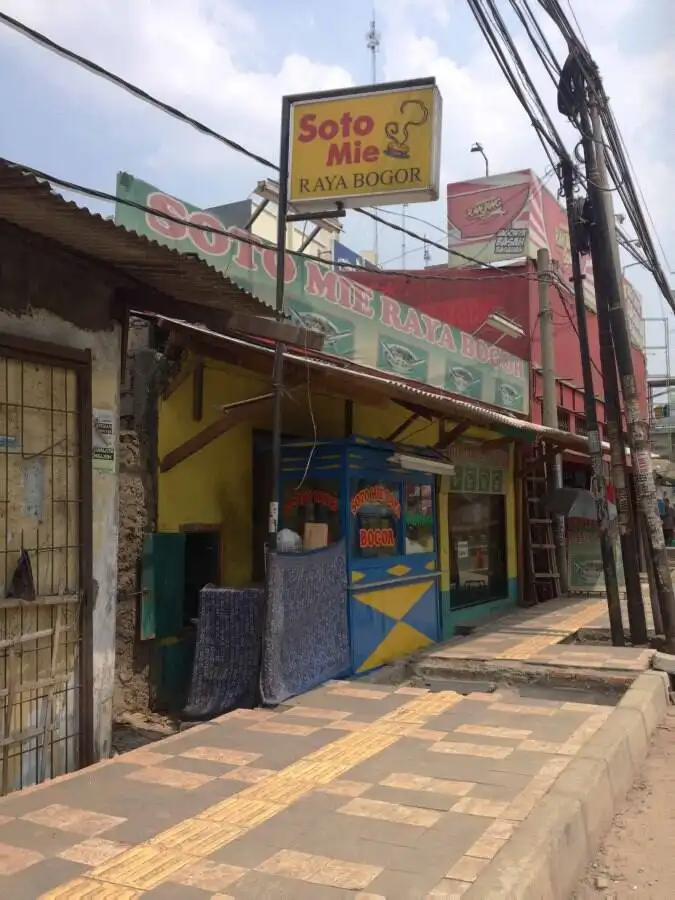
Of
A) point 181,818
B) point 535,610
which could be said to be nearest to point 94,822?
point 181,818

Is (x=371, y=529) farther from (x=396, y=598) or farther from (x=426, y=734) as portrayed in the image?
(x=426, y=734)

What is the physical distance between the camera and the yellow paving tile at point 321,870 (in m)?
3.32

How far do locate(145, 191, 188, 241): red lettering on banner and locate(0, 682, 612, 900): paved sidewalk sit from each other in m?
4.41

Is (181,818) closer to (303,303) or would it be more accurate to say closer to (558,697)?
(558,697)

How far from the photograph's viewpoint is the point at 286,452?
8.30 metres

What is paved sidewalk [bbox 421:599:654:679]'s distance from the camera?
8086mm

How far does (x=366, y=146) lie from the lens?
6.74 metres

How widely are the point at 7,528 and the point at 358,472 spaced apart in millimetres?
Answer: 4106

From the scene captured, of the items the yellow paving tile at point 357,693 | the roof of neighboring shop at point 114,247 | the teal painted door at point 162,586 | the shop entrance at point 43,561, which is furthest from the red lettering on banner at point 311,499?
the shop entrance at point 43,561

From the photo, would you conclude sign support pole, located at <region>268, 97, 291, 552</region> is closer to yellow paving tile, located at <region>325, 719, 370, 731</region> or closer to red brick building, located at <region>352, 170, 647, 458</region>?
yellow paving tile, located at <region>325, 719, 370, 731</region>

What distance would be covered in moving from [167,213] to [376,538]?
3.96m

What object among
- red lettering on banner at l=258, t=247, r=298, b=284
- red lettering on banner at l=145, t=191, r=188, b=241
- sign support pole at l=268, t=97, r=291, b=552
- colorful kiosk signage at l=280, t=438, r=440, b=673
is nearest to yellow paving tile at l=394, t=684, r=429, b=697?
colorful kiosk signage at l=280, t=438, r=440, b=673

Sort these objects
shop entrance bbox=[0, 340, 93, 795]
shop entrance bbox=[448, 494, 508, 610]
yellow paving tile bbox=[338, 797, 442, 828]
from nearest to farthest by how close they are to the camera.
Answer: yellow paving tile bbox=[338, 797, 442, 828], shop entrance bbox=[0, 340, 93, 795], shop entrance bbox=[448, 494, 508, 610]

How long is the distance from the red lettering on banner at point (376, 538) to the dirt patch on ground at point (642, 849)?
3579 millimetres
